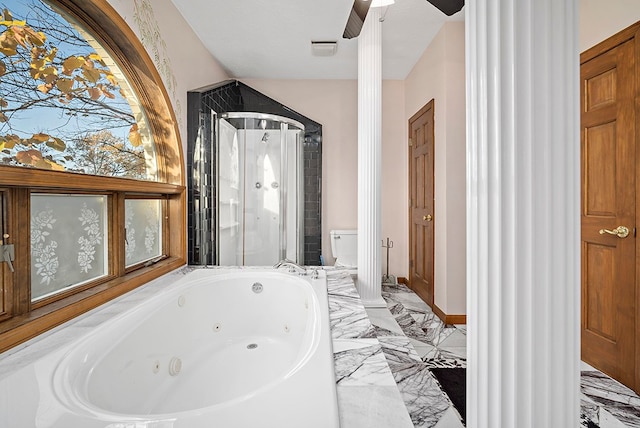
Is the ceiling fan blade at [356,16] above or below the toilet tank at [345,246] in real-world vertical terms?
above

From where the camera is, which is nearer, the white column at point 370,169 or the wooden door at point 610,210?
the wooden door at point 610,210

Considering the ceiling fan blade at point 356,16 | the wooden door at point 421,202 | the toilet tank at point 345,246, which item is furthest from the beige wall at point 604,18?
the toilet tank at point 345,246

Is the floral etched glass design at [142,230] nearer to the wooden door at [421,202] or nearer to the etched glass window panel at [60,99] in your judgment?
the etched glass window panel at [60,99]

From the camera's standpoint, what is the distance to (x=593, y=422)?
5.26 ft

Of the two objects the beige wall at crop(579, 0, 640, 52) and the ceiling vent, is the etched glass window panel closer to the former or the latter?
the ceiling vent

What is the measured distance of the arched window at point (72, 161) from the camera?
1.31m

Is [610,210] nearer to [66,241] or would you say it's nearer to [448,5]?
[448,5]

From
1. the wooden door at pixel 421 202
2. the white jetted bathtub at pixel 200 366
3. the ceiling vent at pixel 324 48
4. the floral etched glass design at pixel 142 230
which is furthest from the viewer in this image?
the wooden door at pixel 421 202

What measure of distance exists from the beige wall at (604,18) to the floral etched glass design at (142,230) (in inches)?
122

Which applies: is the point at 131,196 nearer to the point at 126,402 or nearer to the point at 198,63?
the point at 126,402

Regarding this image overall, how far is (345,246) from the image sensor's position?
152 inches

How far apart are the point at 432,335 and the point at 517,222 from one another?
7.70ft

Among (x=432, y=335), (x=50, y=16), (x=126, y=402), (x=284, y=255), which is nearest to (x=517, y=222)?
(x=126, y=402)

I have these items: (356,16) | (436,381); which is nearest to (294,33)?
(356,16)
